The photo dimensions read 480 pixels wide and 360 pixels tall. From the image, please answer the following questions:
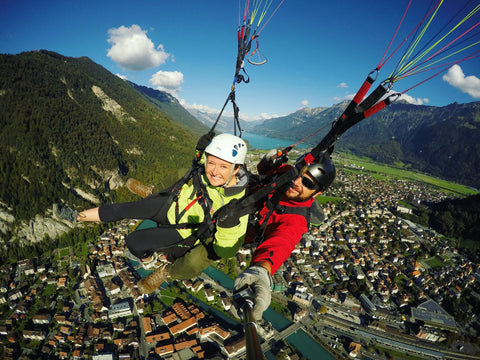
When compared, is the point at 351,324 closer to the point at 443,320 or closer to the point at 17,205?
the point at 443,320

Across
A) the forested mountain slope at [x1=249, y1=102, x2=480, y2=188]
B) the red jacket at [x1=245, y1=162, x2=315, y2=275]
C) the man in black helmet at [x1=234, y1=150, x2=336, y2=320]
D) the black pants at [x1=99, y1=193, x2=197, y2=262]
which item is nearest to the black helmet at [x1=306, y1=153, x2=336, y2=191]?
the man in black helmet at [x1=234, y1=150, x2=336, y2=320]

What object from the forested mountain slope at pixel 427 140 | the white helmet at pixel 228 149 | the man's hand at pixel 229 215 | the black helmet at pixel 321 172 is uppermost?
the forested mountain slope at pixel 427 140

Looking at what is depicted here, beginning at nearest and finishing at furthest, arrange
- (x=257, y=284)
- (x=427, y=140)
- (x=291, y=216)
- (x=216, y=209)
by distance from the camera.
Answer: (x=257, y=284)
(x=216, y=209)
(x=291, y=216)
(x=427, y=140)

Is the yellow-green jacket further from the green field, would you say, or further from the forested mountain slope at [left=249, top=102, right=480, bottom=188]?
the forested mountain slope at [left=249, top=102, right=480, bottom=188]

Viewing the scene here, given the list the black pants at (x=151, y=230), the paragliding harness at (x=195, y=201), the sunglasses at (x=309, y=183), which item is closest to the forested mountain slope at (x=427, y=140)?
the sunglasses at (x=309, y=183)

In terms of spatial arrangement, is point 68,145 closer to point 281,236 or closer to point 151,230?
point 151,230

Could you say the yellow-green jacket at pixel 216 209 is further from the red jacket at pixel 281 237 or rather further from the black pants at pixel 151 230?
the red jacket at pixel 281 237

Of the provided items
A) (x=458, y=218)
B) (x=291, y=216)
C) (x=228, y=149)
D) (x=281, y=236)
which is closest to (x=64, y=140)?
(x=228, y=149)
